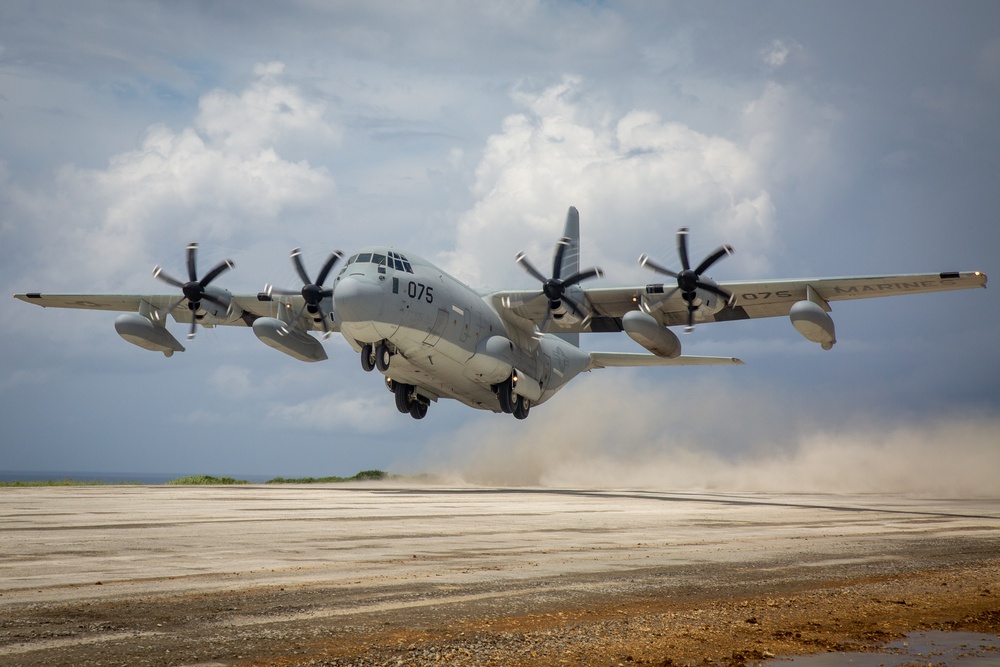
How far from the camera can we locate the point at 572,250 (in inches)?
1646

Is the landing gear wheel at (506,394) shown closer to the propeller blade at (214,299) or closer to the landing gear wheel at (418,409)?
the landing gear wheel at (418,409)

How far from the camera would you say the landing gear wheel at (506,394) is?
3312 centimetres

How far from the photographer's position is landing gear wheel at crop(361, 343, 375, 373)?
28.5m

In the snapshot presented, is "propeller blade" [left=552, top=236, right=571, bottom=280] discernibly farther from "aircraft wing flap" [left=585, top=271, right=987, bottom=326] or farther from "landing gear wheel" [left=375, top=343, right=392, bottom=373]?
"landing gear wheel" [left=375, top=343, right=392, bottom=373]

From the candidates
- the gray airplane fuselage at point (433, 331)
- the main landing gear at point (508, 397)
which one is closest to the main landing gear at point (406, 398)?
the gray airplane fuselage at point (433, 331)

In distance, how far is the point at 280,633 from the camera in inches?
222

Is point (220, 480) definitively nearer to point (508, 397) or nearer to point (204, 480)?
point (204, 480)

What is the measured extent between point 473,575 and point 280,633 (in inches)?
128

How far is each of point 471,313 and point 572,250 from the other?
494 inches

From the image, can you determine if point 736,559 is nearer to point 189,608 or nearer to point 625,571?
point 625,571

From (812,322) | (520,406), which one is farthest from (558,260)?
(812,322)

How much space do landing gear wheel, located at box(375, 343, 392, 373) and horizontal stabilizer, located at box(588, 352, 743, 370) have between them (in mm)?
14280

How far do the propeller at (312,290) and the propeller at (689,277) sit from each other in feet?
40.0

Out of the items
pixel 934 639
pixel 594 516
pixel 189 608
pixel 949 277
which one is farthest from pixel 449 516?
pixel 949 277
